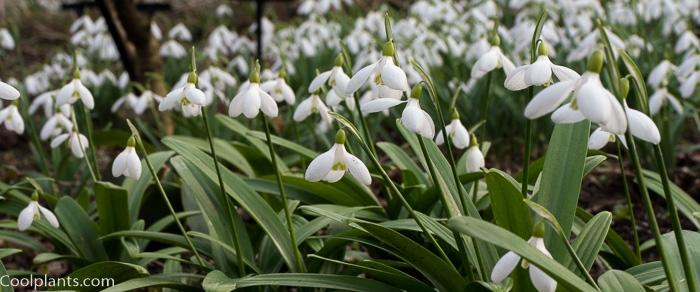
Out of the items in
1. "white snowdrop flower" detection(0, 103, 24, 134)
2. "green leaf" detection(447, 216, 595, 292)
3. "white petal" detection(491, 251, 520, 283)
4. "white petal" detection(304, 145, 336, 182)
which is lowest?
"white snowdrop flower" detection(0, 103, 24, 134)

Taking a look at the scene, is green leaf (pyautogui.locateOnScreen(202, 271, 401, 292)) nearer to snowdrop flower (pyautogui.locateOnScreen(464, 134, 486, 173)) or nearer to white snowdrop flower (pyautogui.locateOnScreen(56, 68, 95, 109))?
snowdrop flower (pyautogui.locateOnScreen(464, 134, 486, 173))

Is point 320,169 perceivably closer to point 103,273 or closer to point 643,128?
point 643,128

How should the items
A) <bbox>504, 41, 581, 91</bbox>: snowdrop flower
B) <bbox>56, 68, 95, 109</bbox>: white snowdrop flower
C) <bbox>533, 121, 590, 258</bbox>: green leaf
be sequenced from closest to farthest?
<bbox>504, 41, 581, 91</bbox>: snowdrop flower < <bbox>533, 121, 590, 258</bbox>: green leaf < <bbox>56, 68, 95, 109</bbox>: white snowdrop flower

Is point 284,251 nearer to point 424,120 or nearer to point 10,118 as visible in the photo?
point 424,120

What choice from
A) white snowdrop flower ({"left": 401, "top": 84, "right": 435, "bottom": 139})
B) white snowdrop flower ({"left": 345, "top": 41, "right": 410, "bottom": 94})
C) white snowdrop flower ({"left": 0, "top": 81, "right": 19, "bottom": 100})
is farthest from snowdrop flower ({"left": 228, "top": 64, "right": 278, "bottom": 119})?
white snowdrop flower ({"left": 0, "top": 81, "right": 19, "bottom": 100})

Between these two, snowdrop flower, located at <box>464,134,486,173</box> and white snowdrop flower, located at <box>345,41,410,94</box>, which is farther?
snowdrop flower, located at <box>464,134,486,173</box>

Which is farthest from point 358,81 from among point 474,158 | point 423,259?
point 474,158

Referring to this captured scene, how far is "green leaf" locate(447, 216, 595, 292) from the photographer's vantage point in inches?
50.2

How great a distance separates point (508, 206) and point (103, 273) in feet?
3.37

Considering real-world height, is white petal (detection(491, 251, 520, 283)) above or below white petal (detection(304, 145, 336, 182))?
below

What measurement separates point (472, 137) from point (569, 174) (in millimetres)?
402

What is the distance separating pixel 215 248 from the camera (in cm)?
218

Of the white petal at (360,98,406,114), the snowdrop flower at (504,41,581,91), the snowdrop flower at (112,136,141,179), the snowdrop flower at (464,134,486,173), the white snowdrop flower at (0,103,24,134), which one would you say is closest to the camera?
the snowdrop flower at (504,41,581,91)

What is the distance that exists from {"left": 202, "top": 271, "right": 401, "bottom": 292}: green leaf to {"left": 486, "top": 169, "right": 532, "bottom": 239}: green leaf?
0.31 m
